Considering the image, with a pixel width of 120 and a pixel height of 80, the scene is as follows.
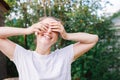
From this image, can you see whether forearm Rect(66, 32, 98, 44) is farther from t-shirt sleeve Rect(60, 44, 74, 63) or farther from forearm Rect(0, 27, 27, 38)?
forearm Rect(0, 27, 27, 38)

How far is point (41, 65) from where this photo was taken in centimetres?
206

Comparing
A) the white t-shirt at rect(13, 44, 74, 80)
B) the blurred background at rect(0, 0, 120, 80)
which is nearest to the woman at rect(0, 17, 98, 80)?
the white t-shirt at rect(13, 44, 74, 80)

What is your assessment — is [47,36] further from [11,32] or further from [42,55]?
[11,32]

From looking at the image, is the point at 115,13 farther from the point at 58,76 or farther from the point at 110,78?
the point at 58,76

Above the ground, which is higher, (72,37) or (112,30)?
(72,37)

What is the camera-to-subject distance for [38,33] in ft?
6.68

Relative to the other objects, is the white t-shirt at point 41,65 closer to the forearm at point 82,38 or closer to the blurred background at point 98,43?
the forearm at point 82,38

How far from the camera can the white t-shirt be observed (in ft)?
6.66

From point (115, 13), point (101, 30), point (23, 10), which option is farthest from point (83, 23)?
point (23, 10)

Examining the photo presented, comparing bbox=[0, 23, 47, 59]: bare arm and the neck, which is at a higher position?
bbox=[0, 23, 47, 59]: bare arm

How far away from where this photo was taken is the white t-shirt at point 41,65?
2.03 m

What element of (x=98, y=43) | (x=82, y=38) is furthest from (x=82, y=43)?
(x=98, y=43)

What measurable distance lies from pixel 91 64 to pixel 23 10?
746 centimetres

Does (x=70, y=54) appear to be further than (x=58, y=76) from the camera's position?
Yes
